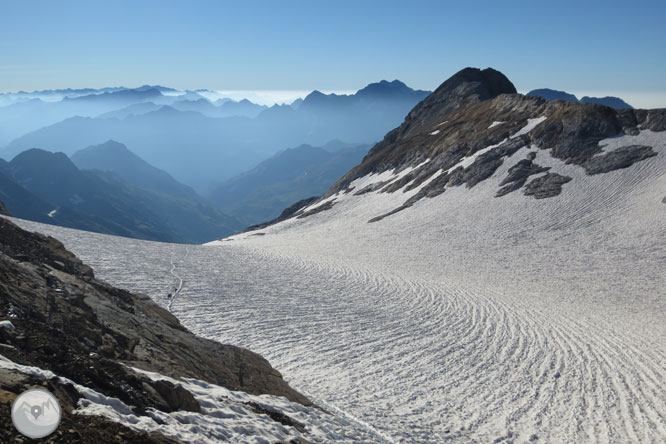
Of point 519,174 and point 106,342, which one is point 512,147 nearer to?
point 519,174

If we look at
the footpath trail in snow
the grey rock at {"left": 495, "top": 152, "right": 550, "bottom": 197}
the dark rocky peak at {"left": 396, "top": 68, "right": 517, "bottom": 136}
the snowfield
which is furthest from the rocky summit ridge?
the footpath trail in snow

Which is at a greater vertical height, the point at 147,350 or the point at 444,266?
the point at 147,350

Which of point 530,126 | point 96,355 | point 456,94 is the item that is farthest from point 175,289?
point 456,94

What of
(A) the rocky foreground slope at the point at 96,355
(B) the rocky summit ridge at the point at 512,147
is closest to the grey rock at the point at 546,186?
(B) the rocky summit ridge at the point at 512,147

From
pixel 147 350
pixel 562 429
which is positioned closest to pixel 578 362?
pixel 562 429

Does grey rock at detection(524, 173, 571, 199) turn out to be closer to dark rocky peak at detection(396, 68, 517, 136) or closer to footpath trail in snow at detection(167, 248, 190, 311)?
footpath trail in snow at detection(167, 248, 190, 311)

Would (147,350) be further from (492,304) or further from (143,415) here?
(492,304)
